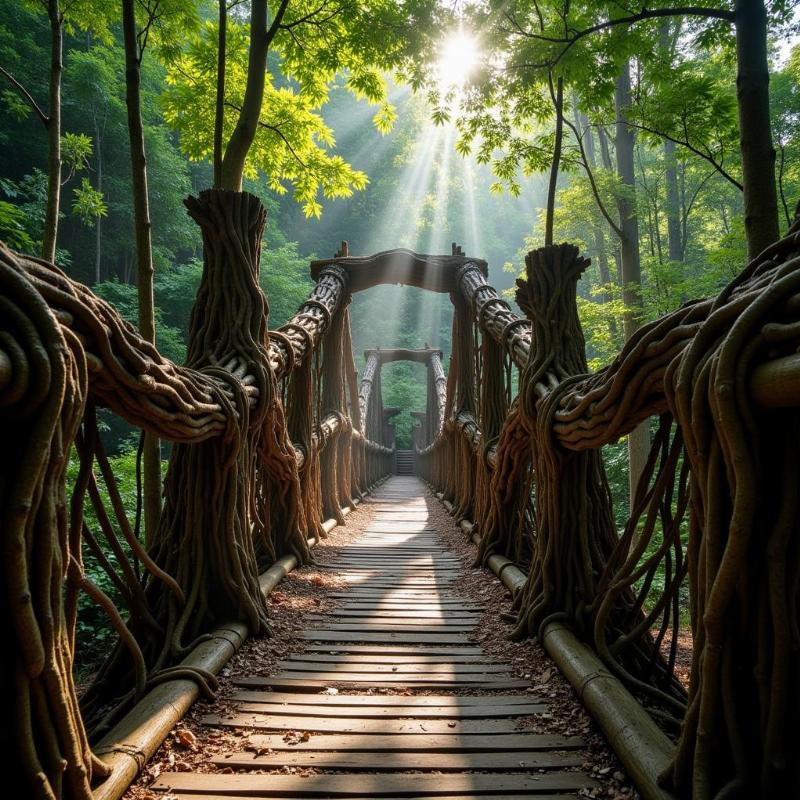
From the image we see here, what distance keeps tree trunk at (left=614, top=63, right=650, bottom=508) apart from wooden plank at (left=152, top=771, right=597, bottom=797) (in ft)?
14.0

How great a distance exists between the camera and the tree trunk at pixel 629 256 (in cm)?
534

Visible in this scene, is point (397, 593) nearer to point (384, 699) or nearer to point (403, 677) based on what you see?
point (403, 677)

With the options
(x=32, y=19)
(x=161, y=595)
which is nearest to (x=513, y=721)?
(x=161, y=595)

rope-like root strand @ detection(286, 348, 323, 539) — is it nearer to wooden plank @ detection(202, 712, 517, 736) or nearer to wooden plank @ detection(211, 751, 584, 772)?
wooden plank @ detection(202, 712, 517, 736)

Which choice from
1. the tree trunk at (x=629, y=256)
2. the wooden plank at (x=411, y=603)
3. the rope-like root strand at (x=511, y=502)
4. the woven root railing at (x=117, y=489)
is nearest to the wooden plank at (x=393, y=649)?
the woven root railing at (x=117, y=489)

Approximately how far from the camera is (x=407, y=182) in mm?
32031

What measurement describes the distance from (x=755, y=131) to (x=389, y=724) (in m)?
2.82

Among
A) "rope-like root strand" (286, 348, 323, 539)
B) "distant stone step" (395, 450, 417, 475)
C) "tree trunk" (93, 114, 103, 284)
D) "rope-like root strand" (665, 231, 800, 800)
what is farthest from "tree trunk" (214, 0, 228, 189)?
"distant stone step" (395, 450, 417, 475)

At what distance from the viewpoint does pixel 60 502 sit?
100 cm

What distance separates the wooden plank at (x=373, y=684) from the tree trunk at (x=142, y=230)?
173 centimetres

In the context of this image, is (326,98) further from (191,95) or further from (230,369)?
(230,369)

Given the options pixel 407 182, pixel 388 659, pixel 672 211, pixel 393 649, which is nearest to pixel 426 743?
pixel 388 659

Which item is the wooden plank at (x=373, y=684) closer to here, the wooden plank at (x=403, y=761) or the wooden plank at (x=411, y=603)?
the wooden plank at (x=403, y=761)

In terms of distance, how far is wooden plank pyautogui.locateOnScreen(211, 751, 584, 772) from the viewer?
4.55 feet
